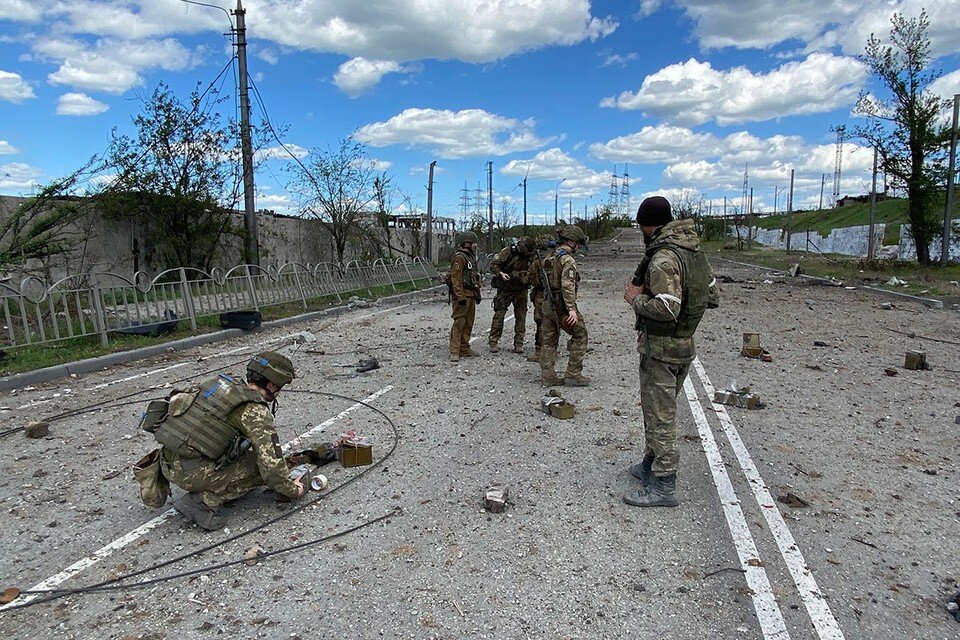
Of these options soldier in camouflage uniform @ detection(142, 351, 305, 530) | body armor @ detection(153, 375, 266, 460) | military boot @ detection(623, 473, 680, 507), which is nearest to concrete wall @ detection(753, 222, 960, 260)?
military boot @ detection(623, 473, 680, 507)

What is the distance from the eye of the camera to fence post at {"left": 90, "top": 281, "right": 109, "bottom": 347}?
946 centimetres

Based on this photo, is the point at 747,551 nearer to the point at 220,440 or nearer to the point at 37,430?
the point at 220,440

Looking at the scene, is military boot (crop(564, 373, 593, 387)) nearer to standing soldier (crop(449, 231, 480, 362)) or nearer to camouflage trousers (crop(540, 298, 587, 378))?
camouflage trousers (crop(540, 298, 587, 378))

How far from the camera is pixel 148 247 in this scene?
1828 cm

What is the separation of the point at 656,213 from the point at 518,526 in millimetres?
2153

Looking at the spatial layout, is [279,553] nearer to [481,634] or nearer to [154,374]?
[481,634]

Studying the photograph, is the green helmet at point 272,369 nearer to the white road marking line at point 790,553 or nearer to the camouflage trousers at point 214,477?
the camouflage trousers at point 214,477

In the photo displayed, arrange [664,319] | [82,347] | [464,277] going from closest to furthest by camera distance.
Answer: [664,319]
[464,277]
[82,347]

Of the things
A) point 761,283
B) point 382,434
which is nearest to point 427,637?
point 382,434

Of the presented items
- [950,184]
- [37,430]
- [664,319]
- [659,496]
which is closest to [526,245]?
[664,319]

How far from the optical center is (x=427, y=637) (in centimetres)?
281

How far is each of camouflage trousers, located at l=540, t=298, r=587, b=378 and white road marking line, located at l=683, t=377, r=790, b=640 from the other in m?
2.00

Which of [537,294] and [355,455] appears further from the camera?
[537,294]

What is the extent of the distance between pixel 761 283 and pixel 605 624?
2057 centimetres
